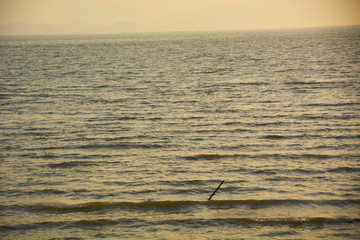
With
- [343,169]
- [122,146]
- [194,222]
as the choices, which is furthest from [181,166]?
[343,169]

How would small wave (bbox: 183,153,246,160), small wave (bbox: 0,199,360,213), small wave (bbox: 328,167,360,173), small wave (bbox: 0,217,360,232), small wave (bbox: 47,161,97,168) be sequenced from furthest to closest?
1. small wave (bbox: 183,153,246,160)
2. small wave (bbox: 47,161,97,168)
3. small wave (bbox: 328,167,360,173)
4. small wave (bbox: 0,199,360,213)
5. small wave (bbox: 0,217,360,232)

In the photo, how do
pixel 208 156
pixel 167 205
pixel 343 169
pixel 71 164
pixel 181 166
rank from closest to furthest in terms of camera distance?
pixel 167 205, pixel 343 169, pixel 181 166, pixel 71 164, pixel 208 156

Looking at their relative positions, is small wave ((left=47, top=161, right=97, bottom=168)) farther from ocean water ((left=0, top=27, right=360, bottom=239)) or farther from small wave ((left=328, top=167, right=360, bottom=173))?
small wave ((left=328, top=167, right=360, bottom=173))

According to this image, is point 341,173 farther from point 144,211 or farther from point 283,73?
point 283,73

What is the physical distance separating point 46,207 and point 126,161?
3604 mm

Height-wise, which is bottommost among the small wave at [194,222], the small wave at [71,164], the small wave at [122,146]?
the small wave at [194,222]

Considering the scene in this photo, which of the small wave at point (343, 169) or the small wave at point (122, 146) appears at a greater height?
the small wave at point (122, 146)

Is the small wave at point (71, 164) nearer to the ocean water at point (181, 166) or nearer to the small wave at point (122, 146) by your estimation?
the ocean water at point (181, 166)

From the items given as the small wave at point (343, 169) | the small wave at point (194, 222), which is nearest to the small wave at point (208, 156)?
the small wave at point (343, 169)

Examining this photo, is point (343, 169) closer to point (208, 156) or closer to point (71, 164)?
point (208, 156)

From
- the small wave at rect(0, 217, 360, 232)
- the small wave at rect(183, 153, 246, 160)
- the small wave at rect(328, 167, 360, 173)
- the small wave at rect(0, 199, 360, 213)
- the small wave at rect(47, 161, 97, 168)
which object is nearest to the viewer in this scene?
the small wave at rect(0, 217, 360, 232)

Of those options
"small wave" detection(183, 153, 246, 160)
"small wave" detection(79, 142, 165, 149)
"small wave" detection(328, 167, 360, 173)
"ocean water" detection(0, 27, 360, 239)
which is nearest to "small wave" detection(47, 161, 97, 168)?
"ocean water" detection(0, 27, 360, 239)

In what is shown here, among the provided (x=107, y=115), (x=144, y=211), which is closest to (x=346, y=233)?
(x=144, y=211)

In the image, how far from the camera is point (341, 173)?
1110 centimetres
